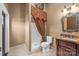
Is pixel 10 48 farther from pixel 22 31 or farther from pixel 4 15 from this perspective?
pixel 4 15

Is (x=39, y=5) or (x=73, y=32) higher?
(x=39, y=5)

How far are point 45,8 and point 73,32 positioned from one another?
0.53 m

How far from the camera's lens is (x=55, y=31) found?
6.99 feet

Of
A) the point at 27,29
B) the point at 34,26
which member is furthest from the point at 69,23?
the point at 27,29

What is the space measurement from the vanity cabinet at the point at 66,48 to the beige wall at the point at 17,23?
0.54 meters

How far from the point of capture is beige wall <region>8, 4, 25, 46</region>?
211 cm

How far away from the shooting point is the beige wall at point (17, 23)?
211 centimetres

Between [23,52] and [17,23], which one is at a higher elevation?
[17,23]

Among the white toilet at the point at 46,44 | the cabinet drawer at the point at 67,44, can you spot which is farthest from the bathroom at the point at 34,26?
the cabinet drawer at the point at 67,44

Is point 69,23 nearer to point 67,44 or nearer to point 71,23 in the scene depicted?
point 71,23

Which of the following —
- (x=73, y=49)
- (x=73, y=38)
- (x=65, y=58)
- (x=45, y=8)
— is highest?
(x=45, y=8)

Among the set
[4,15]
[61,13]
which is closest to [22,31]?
[4,15]

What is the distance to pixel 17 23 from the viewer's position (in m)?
2.12

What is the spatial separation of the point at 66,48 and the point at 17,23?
0.80 m
